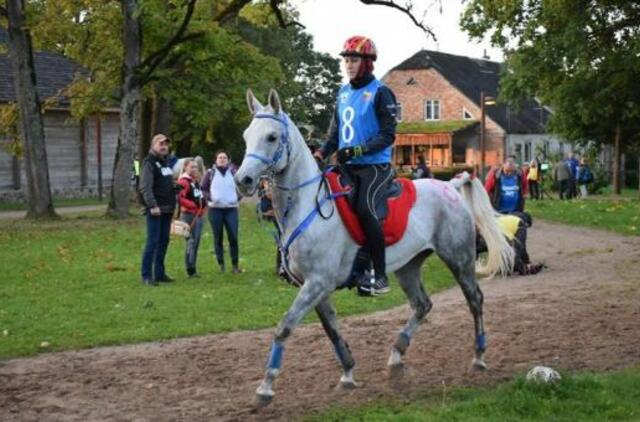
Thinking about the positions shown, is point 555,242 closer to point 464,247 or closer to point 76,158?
point 464,247

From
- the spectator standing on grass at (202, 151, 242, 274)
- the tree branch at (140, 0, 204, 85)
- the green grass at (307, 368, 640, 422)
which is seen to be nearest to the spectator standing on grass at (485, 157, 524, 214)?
the spectator standing on grass at (202, 151, 242, 274)

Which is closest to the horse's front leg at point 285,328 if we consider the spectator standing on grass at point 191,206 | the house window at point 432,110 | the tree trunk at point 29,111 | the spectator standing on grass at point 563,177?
the spectator standing on grass at point 191,206

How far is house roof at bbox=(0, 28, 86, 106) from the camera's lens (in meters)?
41.4

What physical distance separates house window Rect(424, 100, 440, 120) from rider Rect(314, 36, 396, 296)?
72441 millimetres

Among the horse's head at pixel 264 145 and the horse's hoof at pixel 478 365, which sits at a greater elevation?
the horse's head at pixel 264 145

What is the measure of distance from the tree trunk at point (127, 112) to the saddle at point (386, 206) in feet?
71.8

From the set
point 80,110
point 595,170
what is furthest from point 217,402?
point 595,170

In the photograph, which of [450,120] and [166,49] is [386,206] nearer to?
[166,49]

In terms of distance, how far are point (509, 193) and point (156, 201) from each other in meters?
6.69

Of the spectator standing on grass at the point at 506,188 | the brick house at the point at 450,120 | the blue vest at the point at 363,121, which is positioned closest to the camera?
the blue vest at the point at 363,121

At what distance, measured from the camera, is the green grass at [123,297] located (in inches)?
441

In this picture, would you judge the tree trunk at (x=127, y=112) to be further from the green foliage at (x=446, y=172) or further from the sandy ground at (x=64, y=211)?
the green foliage at (x=446, y=172)

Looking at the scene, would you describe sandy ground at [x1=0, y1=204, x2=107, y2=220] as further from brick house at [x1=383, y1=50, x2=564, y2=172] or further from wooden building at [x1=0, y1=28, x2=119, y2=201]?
brick house at [x1=383, y1=50, x2=564, y2=172]

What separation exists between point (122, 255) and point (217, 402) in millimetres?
12890
